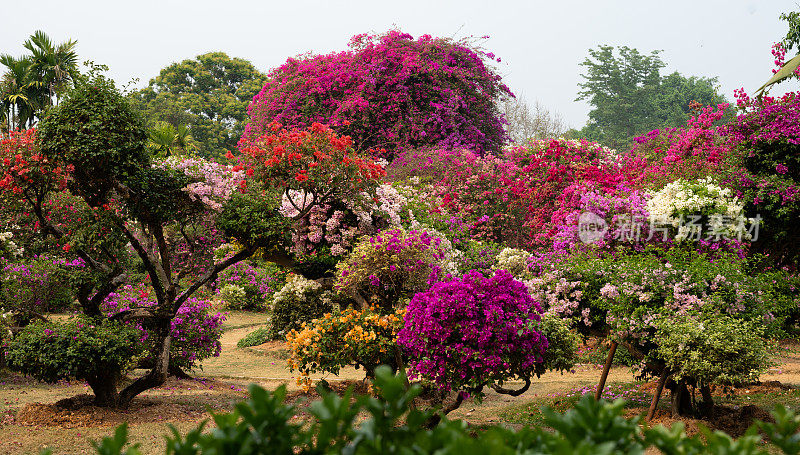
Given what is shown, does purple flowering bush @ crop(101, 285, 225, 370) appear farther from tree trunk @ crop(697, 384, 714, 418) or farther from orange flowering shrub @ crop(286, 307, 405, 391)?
tree trunk @ crop(697, 384, 714, 418)

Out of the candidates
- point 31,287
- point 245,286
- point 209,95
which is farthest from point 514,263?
point 209,95

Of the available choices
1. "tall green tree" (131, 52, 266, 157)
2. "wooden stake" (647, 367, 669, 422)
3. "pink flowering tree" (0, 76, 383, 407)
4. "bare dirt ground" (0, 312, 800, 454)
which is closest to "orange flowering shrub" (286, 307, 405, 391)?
"bare dirt ground" (0, 312, 800, 454)

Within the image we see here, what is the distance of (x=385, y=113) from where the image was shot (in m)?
24.0

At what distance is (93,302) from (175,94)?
39.8 meters

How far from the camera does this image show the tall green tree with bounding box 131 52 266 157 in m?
41.5

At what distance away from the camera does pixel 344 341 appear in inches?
327

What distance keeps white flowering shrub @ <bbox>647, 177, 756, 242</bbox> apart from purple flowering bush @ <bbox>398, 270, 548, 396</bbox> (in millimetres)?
4444

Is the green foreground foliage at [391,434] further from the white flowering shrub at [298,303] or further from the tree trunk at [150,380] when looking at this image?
the white flowering shrub at [298,303]

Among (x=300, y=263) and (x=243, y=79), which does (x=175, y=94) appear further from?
(x=300, y=263)

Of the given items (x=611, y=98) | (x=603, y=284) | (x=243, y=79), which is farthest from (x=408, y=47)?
(x=611, y=98)

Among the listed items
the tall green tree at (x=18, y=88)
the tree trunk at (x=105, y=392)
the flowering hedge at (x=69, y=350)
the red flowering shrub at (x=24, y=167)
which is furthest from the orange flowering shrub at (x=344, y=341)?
the tall green tree at (x=18, y=88)

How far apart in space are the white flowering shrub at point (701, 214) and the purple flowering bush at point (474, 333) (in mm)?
4444

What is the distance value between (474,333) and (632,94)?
44983 millimetres

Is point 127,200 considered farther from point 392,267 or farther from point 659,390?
point 659,390
